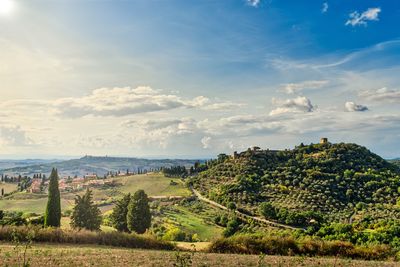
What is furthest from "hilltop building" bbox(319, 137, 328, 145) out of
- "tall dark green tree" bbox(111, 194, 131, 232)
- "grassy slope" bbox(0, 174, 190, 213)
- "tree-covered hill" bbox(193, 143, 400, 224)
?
"tall dark green tree" bbox(111, 194, 131, 232)

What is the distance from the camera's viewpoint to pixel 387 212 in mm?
105312

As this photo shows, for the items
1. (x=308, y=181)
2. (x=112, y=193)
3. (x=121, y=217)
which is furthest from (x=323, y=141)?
(x=121, y=217)

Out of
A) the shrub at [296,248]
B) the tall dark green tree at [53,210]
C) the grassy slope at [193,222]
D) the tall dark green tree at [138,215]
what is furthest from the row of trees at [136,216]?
the shrub at [296,248]

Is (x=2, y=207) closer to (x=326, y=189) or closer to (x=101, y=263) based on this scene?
(x=326, y=189)

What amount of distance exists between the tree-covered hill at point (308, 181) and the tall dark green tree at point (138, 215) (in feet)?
167

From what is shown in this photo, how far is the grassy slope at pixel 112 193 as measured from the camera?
138m

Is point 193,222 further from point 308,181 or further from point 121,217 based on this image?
point 308,181

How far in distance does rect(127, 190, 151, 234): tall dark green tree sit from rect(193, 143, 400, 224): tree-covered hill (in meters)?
50.8

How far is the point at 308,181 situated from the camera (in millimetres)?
140375

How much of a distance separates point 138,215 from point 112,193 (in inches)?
4436

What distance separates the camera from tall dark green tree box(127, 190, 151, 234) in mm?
60000

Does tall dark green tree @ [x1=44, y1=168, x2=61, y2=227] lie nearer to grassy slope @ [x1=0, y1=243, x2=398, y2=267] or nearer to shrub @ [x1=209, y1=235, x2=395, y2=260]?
grassy slope @ [x1=0, y1=243, x2=398, y2=267]

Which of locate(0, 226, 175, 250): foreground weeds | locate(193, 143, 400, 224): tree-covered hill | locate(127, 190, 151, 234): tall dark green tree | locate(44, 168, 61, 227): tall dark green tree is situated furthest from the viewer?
locate(193, 143, 400, 224): tree-covered hill

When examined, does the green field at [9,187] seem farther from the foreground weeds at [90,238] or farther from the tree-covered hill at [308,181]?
the foreground weeds at [90,238]
